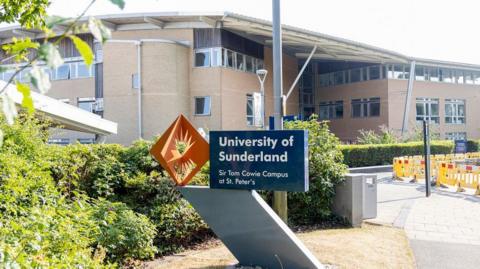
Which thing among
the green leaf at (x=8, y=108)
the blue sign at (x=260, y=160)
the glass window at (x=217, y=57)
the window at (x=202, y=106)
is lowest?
the blue sign at (x=260, y=160)

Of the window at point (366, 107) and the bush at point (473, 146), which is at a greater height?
the window at point (366, 107)

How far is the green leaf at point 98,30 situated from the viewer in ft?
5.10

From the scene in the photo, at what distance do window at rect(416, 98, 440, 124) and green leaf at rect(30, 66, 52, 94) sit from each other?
40.1 meters

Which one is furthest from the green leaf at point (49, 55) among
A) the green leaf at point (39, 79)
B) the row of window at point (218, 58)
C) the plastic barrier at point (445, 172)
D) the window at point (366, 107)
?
the window at point (366, 107)

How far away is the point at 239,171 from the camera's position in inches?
218

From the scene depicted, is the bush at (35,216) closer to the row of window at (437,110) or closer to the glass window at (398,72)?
the glass window at (398,72)

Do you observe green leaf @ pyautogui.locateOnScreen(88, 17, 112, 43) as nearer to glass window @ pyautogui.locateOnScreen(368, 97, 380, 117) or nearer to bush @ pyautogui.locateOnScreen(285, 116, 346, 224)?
bush @ pyautogui.locateOnScreen(285, 116, 346, 224)

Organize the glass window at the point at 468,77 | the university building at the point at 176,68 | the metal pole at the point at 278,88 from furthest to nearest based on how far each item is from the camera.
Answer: the glass window at the point at 468,77, the university building at the point at 176,68, the metal pole at the point at 278,88

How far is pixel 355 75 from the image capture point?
40562 mm

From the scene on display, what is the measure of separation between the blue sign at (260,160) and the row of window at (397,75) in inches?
1353

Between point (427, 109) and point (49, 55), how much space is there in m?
41.5

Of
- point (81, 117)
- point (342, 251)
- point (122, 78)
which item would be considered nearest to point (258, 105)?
point (81, 117)

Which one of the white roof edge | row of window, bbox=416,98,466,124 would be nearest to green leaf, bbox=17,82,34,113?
the white roof edge

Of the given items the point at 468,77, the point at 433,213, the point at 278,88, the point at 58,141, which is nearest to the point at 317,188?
the point at 278,88
